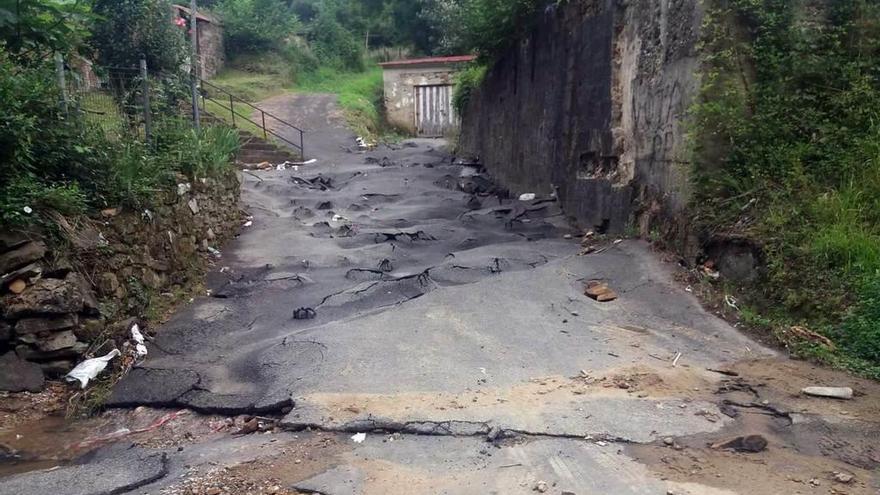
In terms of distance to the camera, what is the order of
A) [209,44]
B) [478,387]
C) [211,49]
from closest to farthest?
[478,387] < [209,44] < [211,49]

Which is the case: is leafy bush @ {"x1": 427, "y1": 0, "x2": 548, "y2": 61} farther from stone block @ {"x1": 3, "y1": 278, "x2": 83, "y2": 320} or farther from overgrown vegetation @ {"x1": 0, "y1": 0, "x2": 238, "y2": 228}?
stone block @ {"x1": 3, "y1": 278, "x2": 83, "y2": 320}

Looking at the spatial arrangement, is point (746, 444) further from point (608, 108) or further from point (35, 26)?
point (35, 26)

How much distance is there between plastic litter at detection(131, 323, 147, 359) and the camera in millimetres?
5422

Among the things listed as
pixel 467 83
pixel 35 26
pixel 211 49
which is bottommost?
pixel 467 83

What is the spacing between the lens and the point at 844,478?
10.4 ft

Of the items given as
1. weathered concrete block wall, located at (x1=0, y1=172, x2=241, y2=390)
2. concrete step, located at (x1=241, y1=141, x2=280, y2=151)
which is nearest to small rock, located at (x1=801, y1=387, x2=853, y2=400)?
weathered concrete block wall, located at (x1=0, y1=172, x2=241, y2=390)

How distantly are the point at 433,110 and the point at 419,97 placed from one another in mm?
663

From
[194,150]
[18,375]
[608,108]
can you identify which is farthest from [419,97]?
[18,375]

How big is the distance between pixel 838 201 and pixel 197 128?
7.86 m

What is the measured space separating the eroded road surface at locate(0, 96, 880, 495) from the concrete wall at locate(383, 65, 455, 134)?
621 inches

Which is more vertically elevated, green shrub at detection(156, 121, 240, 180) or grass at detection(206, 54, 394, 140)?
grass at detection(206, 54, 394, 140)

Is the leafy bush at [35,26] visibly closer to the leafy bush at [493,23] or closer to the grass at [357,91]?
the leafy bush at [493,23]

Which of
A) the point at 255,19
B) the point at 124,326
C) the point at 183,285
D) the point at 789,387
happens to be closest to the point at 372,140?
the point at 255,19

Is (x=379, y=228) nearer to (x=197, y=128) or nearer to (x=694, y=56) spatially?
(x=197, y=128)
